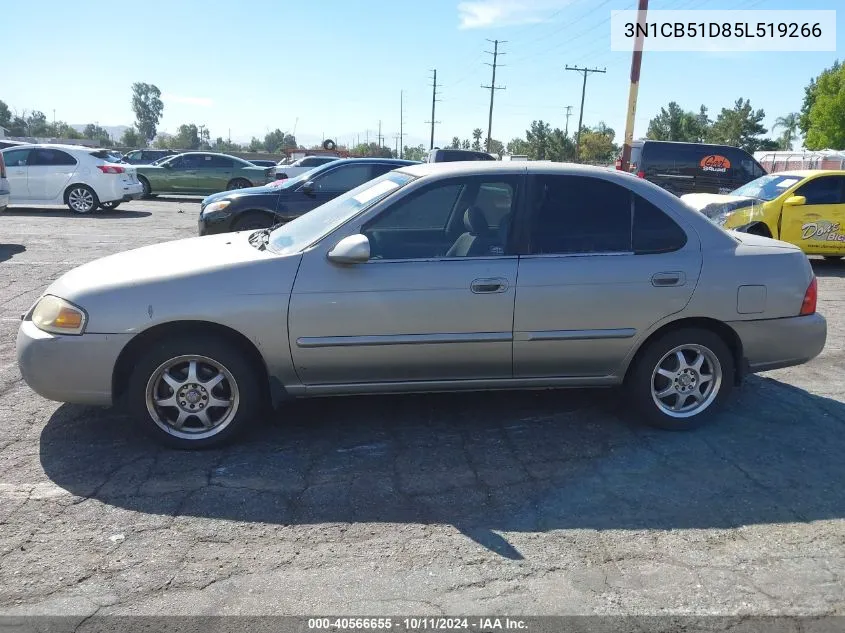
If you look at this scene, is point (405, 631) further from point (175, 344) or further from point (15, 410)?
point (15, 410)

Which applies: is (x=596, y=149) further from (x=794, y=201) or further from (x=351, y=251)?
(x=351, y=251)

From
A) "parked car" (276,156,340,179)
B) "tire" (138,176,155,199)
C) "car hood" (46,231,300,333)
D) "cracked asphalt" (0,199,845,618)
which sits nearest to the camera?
"cracked asphalt" (0,199,845,618)

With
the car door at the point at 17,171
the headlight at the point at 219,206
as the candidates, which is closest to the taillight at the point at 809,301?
the headlight at the point at 219,206

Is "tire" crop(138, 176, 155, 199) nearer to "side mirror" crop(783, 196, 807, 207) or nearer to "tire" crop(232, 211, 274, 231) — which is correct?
"tire" crop(232, 211, 274, 231)

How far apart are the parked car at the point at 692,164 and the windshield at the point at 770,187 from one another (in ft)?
25.1

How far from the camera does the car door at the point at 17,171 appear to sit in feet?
50.8

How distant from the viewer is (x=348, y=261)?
389 centimetres

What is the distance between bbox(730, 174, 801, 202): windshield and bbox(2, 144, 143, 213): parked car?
1349 cm

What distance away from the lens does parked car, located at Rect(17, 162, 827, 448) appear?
3857mm

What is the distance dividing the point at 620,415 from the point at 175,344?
2.87 m

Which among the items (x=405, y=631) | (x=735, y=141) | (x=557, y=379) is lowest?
(x=405, y=631)

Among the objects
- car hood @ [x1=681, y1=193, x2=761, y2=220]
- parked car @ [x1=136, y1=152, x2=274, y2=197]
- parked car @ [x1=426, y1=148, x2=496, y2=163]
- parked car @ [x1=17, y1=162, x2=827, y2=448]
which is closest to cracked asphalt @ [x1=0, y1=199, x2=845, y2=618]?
parked car @ [x1=17, y1=162, x2=827, y2=448]

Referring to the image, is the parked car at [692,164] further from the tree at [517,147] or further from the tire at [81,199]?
the tree at [517,147]

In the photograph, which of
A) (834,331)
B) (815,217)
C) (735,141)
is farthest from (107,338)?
(735,141)
